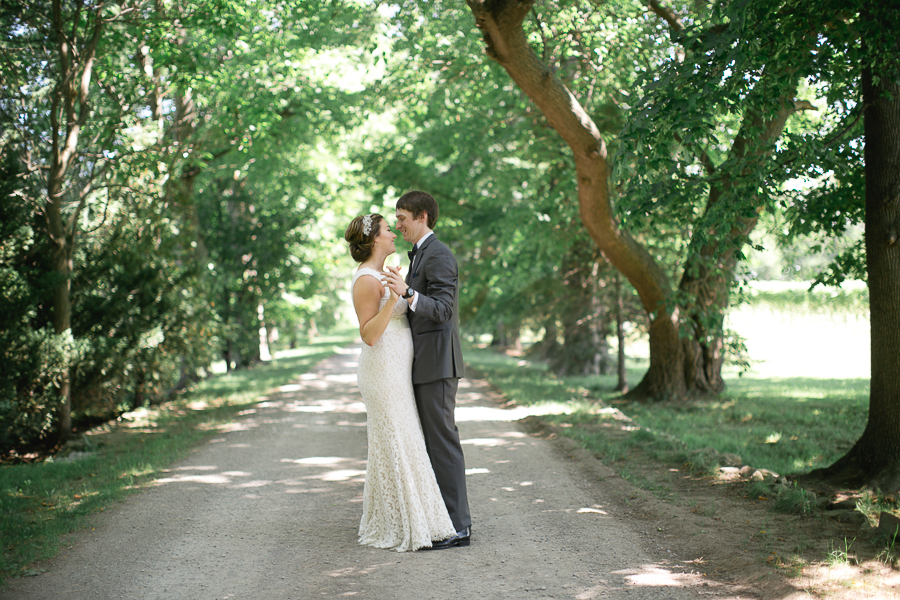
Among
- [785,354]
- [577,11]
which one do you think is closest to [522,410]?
[577,11]

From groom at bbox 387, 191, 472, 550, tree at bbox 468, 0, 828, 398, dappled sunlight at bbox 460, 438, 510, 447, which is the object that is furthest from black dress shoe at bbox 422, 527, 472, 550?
dappled sunlight at bbox 460, 438, 510, 447

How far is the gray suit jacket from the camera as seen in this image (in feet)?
15.4

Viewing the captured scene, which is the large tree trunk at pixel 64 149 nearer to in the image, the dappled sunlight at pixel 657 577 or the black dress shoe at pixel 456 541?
the black dress shoe at pixel 456 541

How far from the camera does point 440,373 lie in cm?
475

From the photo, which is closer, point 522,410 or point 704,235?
point 704,235

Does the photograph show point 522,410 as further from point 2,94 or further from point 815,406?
point 2,94

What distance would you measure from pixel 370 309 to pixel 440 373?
0.69 meters

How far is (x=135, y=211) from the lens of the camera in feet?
36.7

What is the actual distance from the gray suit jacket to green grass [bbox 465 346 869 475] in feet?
11.7

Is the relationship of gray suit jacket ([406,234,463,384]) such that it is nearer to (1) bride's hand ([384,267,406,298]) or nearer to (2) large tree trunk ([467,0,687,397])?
(1) bride's hand ([384,267,406,298])

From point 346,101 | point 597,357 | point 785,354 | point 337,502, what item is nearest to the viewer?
point 337,502

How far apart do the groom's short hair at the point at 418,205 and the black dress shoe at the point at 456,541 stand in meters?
2.27

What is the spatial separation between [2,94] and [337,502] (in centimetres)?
779

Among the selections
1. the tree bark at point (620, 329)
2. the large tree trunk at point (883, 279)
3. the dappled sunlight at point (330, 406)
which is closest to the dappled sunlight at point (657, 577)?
the large tree trunk at point (883, 279)
